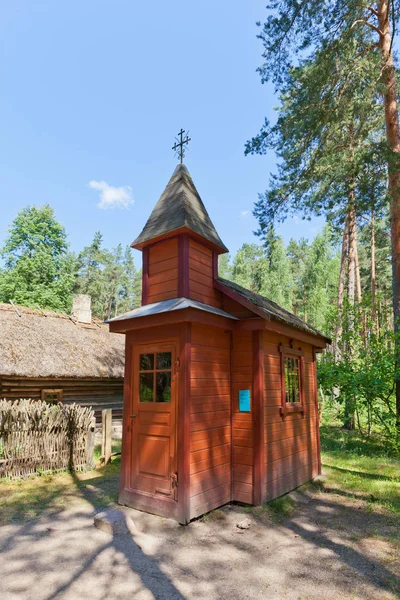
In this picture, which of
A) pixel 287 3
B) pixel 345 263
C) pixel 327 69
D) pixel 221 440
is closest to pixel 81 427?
pixel 221 440

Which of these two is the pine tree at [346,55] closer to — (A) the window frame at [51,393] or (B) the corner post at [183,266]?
(B) the corner post at [183,266]

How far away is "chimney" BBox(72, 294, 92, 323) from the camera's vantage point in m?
16.1

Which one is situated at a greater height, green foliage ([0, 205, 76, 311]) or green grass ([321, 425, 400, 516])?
green foliage ([0, 205, 76, 311])

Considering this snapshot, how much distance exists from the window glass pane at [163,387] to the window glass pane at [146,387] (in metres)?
0.15

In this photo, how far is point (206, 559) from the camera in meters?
4.11

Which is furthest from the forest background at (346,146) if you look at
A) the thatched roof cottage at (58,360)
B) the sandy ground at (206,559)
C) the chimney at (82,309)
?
the chimney at (82,309)

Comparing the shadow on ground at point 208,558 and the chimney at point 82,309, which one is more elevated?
the chimney at point 82,309

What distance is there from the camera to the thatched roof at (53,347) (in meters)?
11.1

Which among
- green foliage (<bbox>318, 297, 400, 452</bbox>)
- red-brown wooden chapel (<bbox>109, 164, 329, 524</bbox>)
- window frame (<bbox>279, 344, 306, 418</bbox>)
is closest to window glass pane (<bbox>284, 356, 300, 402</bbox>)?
window frame (<bbox>279, 344, 306, 418</bbox>)

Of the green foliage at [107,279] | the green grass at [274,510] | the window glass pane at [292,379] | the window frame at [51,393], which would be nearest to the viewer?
the green grass at [274,510]

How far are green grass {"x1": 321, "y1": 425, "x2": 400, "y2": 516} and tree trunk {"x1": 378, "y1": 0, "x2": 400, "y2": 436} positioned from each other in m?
1.22

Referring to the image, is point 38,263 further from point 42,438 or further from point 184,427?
point 184,427

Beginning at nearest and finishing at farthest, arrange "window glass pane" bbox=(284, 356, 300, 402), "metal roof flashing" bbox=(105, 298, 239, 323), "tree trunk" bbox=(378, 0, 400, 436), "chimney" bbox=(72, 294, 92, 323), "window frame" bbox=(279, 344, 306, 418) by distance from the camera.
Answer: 1. "metal roof flashing" bbox=(105, 298, 239, 323)
2. "window frame" bbox=(279, 344, 306, 418)
3. "window glass pane" bbox=(284, 356, 300, 402)
4. "tree trunk" bbox=(378, 0, 400, 436)
5. "chimney" bbox=(72, 294, 92, 323)

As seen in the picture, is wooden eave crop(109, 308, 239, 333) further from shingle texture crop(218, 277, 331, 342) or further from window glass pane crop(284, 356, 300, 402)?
window glass pane crop(284, 356, 300, 402)
